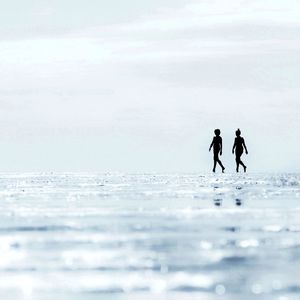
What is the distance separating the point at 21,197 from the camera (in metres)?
24.4

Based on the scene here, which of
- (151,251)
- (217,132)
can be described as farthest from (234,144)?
(151,251)

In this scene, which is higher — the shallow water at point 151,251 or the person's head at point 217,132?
the person's head at point 217,132

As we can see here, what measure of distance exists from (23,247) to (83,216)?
5.38m

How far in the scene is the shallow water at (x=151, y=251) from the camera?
8609mm

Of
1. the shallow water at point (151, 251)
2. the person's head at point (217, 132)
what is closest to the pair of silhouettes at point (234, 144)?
the person's head at point (217, 132)

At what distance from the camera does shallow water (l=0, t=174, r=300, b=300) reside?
8.61 m

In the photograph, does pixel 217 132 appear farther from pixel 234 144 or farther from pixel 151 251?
pixel 151 251

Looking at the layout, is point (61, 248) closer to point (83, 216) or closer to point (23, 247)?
point (23, 247)

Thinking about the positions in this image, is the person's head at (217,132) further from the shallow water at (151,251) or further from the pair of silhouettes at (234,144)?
the shallow water at (151,251)

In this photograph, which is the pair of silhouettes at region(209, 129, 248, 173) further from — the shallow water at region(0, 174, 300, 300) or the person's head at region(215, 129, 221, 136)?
the shallow water at region(0, 174, 300, 300)

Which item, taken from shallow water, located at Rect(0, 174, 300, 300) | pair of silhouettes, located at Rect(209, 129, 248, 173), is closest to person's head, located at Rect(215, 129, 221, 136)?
pair of silhouettes, located at Rect(209, 129, 248, 173)

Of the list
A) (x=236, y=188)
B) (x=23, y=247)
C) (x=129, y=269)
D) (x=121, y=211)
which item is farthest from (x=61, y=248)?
(x=236, y=188)

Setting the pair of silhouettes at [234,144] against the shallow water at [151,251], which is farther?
the pair of silhouettes at [234,144]

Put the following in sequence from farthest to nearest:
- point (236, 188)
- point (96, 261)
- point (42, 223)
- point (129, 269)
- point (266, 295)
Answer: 1. point (236, 188)
2. point (42, 223)
3. point (96, 261)
4. point (129, 269)
5. point (266, 295)
